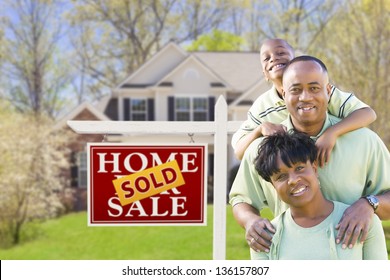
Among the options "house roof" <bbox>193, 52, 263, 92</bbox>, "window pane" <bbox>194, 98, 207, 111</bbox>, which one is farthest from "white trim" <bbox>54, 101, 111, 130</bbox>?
"house roof" <bbox>193, 52, 263, 92</bbox>

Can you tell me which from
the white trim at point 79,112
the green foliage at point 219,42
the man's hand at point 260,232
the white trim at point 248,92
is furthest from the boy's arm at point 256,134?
the white trim at point 79,112

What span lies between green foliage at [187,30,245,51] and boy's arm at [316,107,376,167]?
4886mm

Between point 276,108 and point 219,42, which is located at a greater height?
point 219,42

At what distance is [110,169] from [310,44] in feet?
14.0

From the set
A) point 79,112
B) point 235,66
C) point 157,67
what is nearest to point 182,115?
point 157,67

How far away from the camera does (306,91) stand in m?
1.49

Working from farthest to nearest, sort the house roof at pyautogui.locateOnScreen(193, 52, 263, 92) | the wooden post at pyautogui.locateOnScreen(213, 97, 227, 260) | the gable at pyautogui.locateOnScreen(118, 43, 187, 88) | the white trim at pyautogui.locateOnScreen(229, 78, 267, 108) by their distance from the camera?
the house roof at pyautogui.locateOnScreen(193, 52, 263, 92), the gable at pyautogui.locateOnScreen(118, 43, 187, 88), the white trim at pyautogui.locateOnScreen(229, 78, 267, 108), the wooden post at pyautogui.locateOnScreen(213, 97, 227, 260)

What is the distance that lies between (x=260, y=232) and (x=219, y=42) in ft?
19.4

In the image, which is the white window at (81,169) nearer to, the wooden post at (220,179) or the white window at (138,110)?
the white window at (138,110)

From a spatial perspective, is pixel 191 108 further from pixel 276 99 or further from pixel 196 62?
pixel 276 99

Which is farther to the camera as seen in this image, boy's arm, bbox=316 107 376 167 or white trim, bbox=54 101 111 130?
white trim, bbox=54 101 111 130

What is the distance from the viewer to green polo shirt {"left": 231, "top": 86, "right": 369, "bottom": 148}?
159 centimetres

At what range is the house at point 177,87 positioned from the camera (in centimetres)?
820

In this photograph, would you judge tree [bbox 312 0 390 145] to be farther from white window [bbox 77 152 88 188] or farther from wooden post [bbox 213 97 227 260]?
white window [bbox 77 152 88 188]
